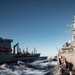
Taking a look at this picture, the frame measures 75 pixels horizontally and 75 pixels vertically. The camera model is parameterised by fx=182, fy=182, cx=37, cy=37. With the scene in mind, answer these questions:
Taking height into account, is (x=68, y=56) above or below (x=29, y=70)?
above

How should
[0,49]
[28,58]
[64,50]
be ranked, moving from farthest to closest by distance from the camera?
[28,58] < [0,49] < [64,50]

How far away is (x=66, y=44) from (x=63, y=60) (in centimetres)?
448

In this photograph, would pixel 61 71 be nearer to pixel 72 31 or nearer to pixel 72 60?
pixel 72 60

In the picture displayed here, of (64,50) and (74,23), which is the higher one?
(74,23)

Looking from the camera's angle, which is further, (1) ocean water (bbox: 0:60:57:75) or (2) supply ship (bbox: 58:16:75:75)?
(1) ocean water (bbox: 0:60:57:75)

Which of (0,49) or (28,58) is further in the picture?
(28,58)

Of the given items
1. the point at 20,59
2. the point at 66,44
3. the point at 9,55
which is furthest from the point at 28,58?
the point at 66,44

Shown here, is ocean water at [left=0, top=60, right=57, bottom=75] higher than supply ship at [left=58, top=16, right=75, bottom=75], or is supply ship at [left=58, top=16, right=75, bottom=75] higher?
supply ship at [left=58, top=16, right=75, bottom=75]

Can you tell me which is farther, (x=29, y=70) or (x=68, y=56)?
(x=29, y=70)

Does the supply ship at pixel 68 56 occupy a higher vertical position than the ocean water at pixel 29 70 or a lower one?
higher

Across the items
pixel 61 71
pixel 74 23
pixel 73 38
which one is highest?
pixel 74 23

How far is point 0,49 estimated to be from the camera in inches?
3369

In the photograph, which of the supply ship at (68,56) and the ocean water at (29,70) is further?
the ocean water at (29,70)

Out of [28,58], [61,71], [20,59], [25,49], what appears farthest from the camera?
[25,49]
